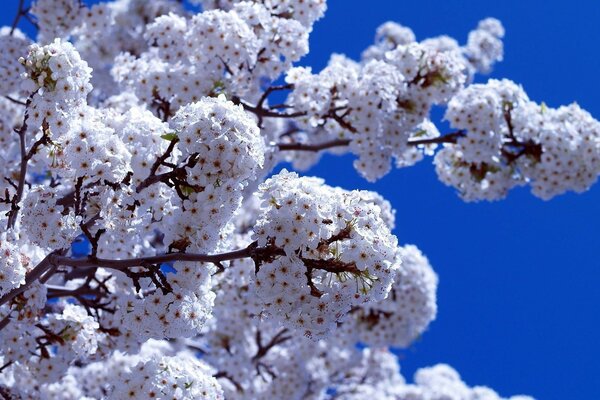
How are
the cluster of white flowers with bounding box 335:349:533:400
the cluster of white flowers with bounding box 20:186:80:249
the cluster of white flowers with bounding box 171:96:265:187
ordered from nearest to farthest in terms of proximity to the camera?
the cluster of white flowers with bounding box 171:96:265:187 < the cluster of white flowers with bounding box 20:186:80:249 < the cluster of white flowers with bounding box 335:349:533:400

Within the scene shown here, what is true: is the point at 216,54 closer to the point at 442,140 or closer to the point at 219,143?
the point at 442,140

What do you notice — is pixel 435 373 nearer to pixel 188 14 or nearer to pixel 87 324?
pixel 188 14

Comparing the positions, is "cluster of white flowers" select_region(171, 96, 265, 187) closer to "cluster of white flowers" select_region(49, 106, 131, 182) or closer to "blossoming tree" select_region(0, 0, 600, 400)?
"blossoming tree" select_region(0, 0, 600, 400)

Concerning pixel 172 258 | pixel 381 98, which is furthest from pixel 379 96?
pixel 172 258

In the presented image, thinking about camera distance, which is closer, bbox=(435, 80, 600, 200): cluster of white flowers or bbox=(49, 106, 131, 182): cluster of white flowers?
bbox=(49, 106, 131, 182): cluster of white flowers

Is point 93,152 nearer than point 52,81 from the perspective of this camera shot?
Yes

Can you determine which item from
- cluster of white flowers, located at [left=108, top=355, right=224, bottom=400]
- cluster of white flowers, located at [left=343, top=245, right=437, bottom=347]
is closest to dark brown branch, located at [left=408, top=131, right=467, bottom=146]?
cluster of white flowers, located at [left=343, top=245, right=437, bottom=347]

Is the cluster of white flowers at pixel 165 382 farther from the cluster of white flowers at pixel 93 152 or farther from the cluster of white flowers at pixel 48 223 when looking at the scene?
the cluster of white flowers at pixel 93 152
